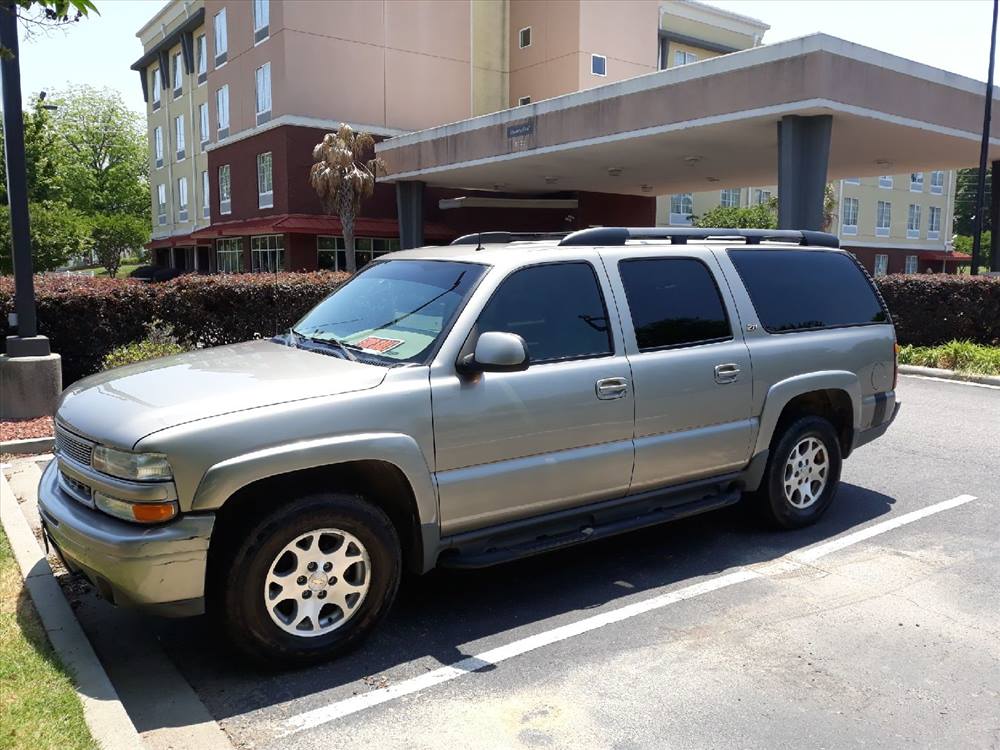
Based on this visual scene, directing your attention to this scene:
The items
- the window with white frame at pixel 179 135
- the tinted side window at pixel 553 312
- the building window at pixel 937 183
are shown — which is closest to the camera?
the tinted side window at pixel 553 312

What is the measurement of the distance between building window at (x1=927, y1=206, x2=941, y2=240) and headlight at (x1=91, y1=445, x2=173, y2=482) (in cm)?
6336

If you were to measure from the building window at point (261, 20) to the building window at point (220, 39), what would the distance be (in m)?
3.86

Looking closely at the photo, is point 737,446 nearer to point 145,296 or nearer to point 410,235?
point 145,296

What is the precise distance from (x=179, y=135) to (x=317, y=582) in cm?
4714

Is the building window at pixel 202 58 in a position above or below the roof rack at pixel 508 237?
above

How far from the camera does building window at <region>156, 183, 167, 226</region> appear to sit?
159ft

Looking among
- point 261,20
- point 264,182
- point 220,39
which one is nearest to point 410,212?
point 264,182

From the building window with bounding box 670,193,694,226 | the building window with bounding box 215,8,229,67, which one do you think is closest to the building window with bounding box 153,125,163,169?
the building window with bounding box 215,8,229,67

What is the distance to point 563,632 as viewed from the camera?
4.27 metres

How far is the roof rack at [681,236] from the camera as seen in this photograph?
4.97 metres

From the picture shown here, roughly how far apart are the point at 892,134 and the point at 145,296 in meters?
17.3

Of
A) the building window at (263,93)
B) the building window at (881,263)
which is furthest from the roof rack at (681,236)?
the building window at (881,263)

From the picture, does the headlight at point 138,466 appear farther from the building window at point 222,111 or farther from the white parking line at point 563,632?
the building window at point 222,111

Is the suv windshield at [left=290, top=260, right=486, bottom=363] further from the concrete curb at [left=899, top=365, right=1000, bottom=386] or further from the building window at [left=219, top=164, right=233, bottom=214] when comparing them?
the building window at [left=219, top=164, right=233, bottom=214]
